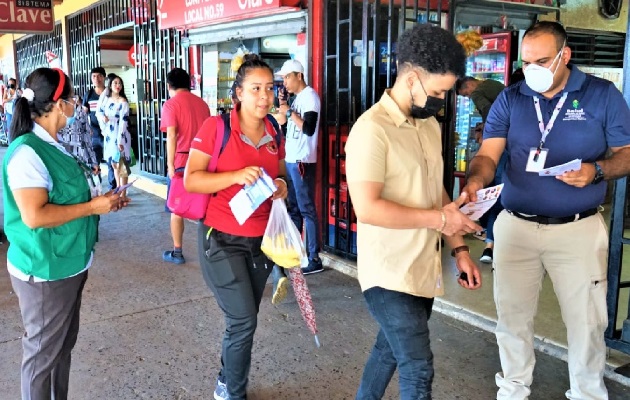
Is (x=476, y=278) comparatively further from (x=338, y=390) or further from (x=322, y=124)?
(x=322, y=124)

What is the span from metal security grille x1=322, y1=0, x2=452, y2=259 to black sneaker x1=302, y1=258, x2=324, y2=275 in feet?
1.00

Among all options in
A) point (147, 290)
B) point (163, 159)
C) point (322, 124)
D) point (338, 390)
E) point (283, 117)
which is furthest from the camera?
point (163, 159)

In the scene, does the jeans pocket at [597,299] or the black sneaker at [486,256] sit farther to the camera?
the black sneaker at [486,256]

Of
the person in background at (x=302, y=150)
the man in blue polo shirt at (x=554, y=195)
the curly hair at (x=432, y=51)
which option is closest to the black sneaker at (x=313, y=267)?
Result: the person in background at (x=302, y=150)

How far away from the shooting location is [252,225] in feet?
9.63

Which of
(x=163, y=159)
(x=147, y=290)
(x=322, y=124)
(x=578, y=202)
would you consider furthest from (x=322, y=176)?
(x=163, y=159)

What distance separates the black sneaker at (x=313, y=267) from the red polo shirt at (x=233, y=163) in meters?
2.62

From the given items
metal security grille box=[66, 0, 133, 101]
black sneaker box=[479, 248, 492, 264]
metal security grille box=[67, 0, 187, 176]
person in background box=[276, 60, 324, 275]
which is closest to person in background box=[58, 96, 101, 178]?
metal security grille box=[67, 0, 187, 176]

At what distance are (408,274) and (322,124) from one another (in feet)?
12.4

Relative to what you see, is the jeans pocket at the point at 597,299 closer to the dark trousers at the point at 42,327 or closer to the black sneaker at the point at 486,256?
the dark trousers at the point at 42,327

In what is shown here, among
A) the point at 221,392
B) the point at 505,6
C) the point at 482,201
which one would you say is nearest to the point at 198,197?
the point at 221,392

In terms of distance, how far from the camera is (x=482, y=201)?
2352 mm

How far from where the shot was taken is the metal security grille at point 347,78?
5.37m

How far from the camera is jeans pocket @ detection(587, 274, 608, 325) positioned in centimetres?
279
